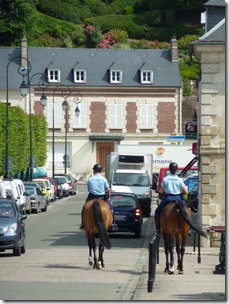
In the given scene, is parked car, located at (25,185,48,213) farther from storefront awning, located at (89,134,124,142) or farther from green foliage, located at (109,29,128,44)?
green foliage, located at (109,29,128,44)

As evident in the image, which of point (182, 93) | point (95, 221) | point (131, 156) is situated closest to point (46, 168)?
point (182, 93)

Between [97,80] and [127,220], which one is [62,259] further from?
[97,80]

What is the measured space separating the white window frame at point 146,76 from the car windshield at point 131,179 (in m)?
50.0

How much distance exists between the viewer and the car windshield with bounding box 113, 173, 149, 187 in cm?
4809

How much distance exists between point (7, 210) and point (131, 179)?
21.1 metres

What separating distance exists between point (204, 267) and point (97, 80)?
75625 mm

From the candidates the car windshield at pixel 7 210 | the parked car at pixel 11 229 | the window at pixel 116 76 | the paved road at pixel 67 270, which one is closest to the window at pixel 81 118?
the window at pixel 116 76

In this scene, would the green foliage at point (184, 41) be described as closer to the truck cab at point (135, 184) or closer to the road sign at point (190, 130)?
the truck cab at point (135, 184)

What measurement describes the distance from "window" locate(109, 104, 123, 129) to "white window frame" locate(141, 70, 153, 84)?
3015mm

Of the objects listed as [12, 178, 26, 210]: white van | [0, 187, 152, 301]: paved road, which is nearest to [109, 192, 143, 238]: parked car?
[0, 187, 152, 301]: paved road

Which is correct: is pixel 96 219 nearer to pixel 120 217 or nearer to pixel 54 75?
pixel 120 217

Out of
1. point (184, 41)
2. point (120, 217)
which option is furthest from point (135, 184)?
point (184, 41)

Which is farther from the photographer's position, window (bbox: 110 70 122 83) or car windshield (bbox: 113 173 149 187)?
window (bbox: 110 70 122 83)

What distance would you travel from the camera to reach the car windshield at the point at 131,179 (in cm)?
4809
